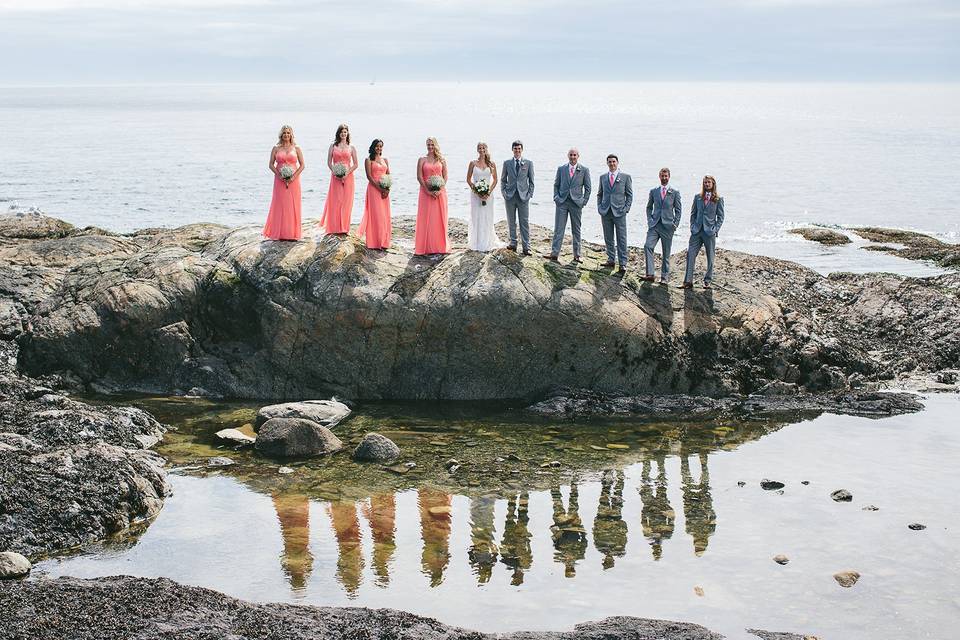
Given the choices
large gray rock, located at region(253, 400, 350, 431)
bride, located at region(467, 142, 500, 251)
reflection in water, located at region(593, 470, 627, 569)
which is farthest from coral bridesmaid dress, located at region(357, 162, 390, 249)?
reflection in water, located at region(593, 470, 627, 569)

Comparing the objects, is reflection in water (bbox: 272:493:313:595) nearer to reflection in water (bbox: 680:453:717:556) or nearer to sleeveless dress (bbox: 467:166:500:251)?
reflection in water (bbox: 680:453:717:556)

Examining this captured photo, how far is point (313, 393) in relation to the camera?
21.8 m

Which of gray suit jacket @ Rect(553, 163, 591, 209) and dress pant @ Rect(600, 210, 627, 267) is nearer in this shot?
gray suit jacket @ Rect(553, 163, 591, 209)

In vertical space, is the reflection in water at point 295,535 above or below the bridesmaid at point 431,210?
below

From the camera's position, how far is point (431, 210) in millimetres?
22391

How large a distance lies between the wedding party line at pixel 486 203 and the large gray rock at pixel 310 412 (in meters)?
4.07

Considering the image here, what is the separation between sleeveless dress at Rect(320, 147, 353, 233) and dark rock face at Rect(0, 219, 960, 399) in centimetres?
65

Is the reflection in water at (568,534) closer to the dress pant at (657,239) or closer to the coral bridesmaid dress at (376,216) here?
the dress pant at (657,239)

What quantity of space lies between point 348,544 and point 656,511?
4713mm

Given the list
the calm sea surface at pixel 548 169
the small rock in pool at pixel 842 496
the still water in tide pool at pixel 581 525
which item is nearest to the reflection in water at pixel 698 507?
the still water in tide pool at pixel 581 525

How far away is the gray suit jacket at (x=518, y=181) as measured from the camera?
72.4 feet

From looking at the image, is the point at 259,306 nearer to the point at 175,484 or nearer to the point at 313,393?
the point at 313,393

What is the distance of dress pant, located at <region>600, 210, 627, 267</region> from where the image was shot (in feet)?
73.2

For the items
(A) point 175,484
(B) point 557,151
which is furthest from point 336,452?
(B) point 557,151
